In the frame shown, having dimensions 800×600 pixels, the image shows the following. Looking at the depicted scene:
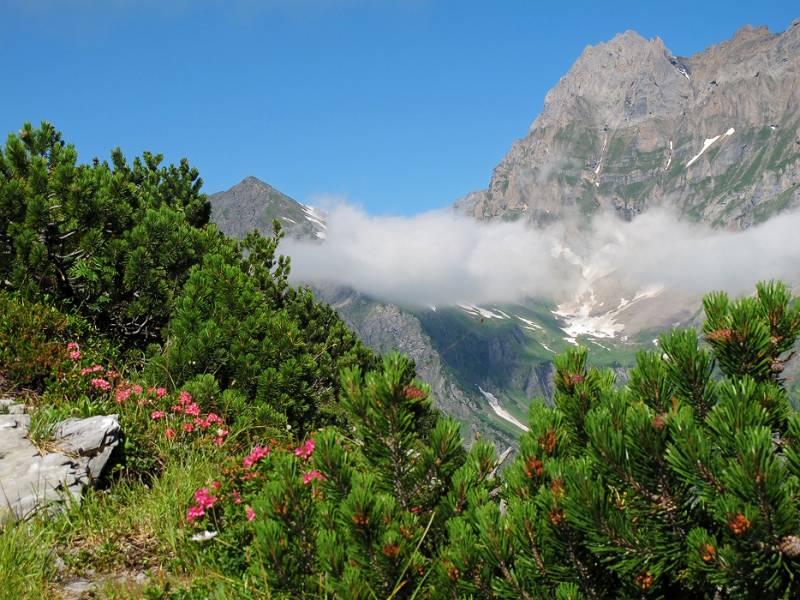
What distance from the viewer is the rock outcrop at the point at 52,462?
22.5 ft

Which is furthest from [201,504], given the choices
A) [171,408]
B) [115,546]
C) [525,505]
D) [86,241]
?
[86,241]

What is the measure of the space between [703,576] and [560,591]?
706 mm

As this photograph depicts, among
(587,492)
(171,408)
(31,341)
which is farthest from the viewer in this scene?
(31,341)

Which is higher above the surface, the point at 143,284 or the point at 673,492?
the point at 673,492

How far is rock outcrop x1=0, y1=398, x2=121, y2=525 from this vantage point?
685 cm

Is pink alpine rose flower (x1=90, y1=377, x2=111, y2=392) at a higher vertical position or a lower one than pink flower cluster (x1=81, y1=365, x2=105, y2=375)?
lower

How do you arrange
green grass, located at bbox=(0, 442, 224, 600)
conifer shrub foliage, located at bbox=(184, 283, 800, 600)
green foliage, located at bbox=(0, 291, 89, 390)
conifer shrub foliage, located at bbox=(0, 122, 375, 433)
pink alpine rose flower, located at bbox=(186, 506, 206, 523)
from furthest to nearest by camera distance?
conifer shrub foliage, located at bbox=(0, 122, 375, 433)
green foliage, located at bbox=(0, 291, 89, 390)
pink alpine rose flower, located at bbox=(186, 506, 206, 523)
green grass, located at bbox=(0, 442, 224, 600)
conifer shrub foliage, located at bbox=(184, 283, 800, 600)

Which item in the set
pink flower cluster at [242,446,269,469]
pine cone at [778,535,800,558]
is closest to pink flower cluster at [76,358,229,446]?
pink flower cluster at [242,446,269,469]

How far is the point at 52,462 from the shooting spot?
7469mm

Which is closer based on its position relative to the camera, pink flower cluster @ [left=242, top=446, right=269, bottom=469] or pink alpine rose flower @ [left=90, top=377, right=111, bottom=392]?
pink flower cluster @ [left=242, top=446, right=269, bottom=469]

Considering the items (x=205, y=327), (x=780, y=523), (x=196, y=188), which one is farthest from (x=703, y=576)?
(x=196, y=188)

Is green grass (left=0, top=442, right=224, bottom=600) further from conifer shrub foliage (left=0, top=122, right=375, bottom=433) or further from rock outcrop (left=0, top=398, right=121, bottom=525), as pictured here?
conifer shrub foliage (left=0, top=122, right=375, bottom=433)

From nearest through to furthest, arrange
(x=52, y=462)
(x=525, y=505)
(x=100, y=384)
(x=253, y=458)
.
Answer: (x=525, y=505)
(x=253, y=458)
(x=52, y=462)
(x=100, y=384)

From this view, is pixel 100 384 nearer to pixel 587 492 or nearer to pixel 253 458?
pixel 253 458
